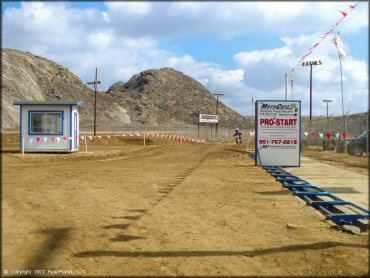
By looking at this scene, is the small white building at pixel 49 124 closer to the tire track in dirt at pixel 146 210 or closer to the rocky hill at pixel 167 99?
the tire track in dirt at pixel 146 210

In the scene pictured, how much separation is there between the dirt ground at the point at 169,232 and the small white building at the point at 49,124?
11707 millimetres

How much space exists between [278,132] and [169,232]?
12161 millimetres

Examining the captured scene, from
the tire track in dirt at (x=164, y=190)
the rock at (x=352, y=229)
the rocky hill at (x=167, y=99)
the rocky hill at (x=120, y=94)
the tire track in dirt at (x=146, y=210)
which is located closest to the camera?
the tire track in dirt at (x=146, y=210)

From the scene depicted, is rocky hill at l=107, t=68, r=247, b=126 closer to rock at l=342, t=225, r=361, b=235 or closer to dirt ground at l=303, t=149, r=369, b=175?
dirt ground at l=303, t=149, r=369, b=175

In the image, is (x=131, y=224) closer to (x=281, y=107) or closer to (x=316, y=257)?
(x=316, y=257)

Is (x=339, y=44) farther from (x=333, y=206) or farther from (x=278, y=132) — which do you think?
(x=333, y=206)

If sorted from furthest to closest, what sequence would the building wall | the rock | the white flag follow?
the building wall → the white flag → the rock

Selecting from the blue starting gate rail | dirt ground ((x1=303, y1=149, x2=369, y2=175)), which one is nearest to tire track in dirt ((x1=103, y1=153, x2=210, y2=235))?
the blue starting gate rail

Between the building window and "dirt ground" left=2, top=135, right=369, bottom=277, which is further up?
the building window

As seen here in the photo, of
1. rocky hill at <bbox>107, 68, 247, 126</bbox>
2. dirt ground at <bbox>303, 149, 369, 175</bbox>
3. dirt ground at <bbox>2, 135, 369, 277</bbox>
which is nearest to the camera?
dirt ground at <bbox>2, 135, 369, 277</bbox>

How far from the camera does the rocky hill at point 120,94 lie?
74.1 meters

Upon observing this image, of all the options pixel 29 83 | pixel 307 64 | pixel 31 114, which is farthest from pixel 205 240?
pixel 29 83

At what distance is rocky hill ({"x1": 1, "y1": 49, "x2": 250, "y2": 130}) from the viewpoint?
7406cm

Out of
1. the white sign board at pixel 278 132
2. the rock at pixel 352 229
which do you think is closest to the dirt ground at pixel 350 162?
the white sign board at pixel 278 132
